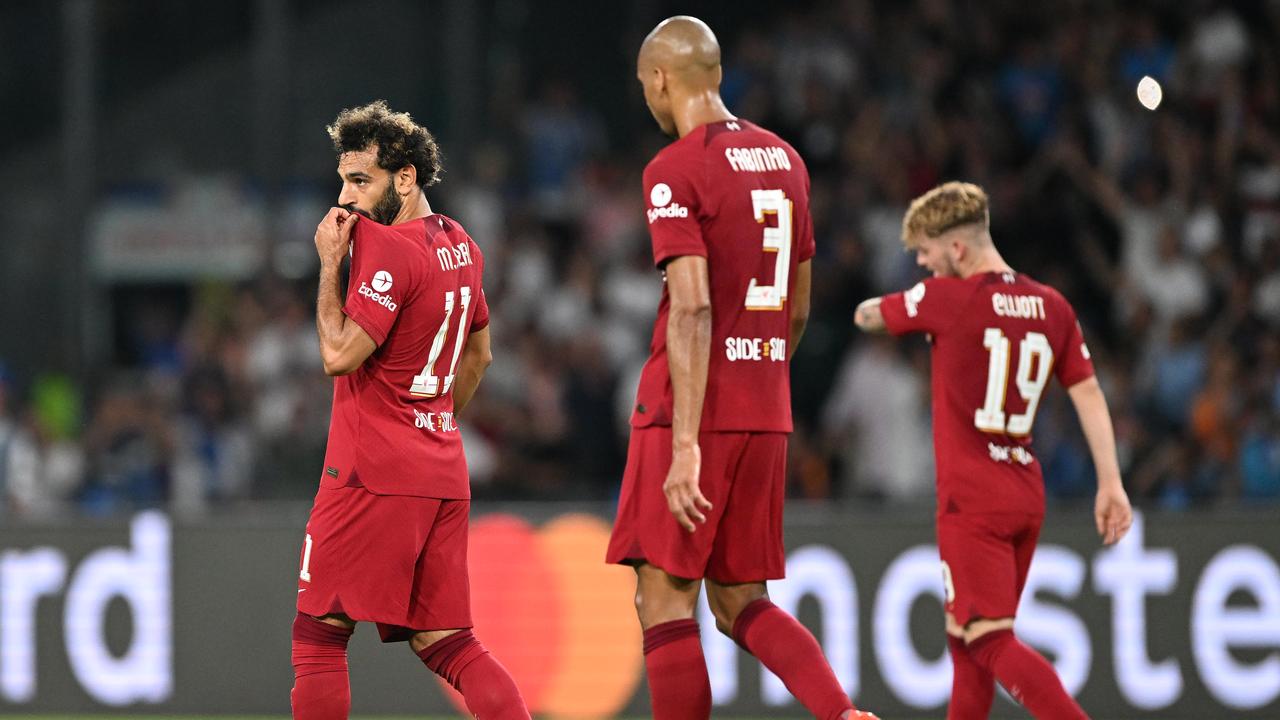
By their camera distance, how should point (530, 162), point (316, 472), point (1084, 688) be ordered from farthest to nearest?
point (530, 162) < point (316, 472) < point (1084, 688)

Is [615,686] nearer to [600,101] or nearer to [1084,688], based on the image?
[1084,688]

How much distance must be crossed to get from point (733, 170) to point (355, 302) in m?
1.18

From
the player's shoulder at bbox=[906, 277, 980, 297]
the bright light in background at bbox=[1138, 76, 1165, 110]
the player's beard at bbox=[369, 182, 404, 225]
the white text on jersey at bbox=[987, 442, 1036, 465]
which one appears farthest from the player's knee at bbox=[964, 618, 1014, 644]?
the bright light in background at bbox=[1138, 76, 1165, 110]

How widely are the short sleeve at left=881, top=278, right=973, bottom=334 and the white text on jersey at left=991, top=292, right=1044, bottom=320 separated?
10 cm

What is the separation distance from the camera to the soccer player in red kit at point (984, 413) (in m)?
5.95

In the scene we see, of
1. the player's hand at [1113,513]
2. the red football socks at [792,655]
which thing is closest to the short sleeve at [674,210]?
the red football socks at [792,655]

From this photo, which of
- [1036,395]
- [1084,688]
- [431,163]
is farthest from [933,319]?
[1084,688]

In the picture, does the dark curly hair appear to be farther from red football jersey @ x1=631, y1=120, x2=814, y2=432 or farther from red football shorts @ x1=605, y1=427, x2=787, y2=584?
red football shorts @ x1=605, y1=427, x2=787, y2=584

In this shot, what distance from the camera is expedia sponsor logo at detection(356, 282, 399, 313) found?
4.96m

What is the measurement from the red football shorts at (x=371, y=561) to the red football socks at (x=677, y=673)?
2.03 ft

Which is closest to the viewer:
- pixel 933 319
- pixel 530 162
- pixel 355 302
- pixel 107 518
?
pixel 355 302

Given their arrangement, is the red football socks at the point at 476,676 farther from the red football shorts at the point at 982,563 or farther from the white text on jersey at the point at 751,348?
the red football shorts at the point at 982,563

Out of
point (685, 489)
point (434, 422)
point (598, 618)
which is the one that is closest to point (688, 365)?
point (685, 489)

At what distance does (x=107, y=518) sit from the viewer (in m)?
9.10
